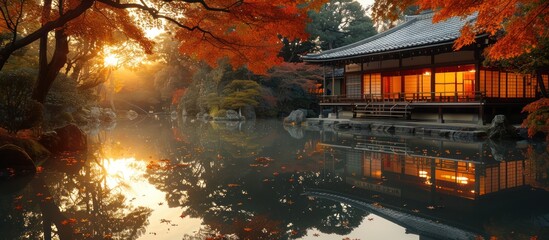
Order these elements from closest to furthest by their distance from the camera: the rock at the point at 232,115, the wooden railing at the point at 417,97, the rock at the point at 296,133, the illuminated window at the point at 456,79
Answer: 1. the rock at the point at 296,133
2. the wooden railing at the point at 417,97
3. the illuminated window at the point at 456,79
4. the rock at the point at 232,115

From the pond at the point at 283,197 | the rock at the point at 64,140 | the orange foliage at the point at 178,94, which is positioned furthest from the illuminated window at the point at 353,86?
the orange foliage at the point at 178,94

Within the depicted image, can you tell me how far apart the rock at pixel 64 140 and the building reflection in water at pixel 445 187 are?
8904mm

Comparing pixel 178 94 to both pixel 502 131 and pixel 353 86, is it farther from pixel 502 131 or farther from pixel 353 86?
pixel 502 131

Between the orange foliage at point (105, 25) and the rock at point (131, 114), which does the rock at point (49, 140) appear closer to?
the orange foliage at point (105, 25)

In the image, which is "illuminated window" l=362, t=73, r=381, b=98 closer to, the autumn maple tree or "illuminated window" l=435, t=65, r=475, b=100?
"illuminated window" l=435, t=65, r=475, b=100

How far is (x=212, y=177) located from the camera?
9.23 m

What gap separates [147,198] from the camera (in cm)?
733

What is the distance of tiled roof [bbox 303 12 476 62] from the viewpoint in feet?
70.7

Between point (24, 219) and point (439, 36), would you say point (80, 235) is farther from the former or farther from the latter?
point (439, 36)

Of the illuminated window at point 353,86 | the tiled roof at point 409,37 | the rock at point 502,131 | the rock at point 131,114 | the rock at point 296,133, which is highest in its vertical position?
the tiled roof at point 409,37

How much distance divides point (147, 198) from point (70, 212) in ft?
4.56

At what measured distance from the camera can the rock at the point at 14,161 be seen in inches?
368

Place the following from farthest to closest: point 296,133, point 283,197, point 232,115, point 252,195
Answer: point 232,115 < point 296,133 < point 252,195 < point 283,197

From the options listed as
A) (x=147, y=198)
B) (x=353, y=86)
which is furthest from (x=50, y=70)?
(x=353, y=86)
